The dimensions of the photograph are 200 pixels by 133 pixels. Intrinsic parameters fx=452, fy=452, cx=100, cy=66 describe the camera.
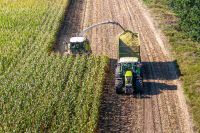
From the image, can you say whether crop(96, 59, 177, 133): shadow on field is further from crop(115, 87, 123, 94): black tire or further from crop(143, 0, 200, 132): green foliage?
crop(143, 0, 200, 132): green foliage

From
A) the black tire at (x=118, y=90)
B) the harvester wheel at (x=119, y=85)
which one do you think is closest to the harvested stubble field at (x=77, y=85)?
the black tire at (x=118, y=90)

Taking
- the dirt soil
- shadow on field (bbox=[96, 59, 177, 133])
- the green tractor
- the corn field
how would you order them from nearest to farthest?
the corn field → shadow on field (bbox=[96, 59, 177, 133]) → the dirt soil → the green tractor

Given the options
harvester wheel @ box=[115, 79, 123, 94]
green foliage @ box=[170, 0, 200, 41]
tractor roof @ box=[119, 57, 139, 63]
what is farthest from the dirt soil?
green foliage @ box=[170, 0, 200, 41]

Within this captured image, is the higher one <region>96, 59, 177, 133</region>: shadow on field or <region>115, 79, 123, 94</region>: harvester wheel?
<region>115, 79, 123, 94</region>: harvester wheel

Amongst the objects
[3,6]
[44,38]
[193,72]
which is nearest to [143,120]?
[193,72]

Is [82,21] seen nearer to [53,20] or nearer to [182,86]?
[53,20]

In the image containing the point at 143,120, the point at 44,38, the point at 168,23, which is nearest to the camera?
the point at 143,120

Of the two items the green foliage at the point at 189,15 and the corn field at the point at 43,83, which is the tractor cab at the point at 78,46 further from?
the green foliage at the point at 189,15

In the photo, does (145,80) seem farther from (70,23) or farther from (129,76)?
(70,23)
